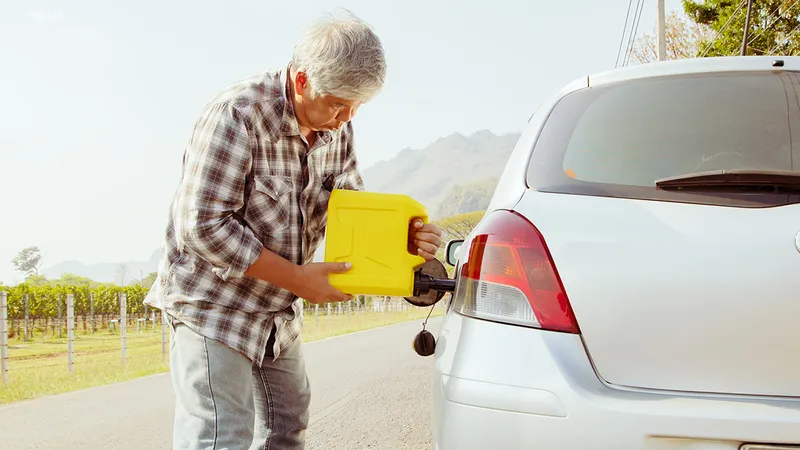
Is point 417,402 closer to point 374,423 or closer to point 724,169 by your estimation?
point 374,423

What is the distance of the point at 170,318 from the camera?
247 centimetres

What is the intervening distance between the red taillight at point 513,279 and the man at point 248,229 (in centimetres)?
50

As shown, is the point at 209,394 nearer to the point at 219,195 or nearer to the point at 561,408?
the point at 219,195

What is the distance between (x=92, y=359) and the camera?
32.2m

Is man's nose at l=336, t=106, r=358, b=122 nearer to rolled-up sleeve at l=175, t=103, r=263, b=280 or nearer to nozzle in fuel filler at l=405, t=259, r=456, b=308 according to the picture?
rolled-up sleeve at l=175, t=103, r=263, b=280

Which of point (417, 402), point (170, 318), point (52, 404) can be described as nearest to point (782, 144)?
point (170, 318)

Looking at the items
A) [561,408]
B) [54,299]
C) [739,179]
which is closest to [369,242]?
[561,408]

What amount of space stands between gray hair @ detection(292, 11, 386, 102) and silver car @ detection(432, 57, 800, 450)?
0.58m

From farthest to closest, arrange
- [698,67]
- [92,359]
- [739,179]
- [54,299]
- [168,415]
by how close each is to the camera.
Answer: [54,299] → [92,359] → [168,415] → [698,67] → [739,179]

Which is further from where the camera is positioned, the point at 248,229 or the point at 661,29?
the point at 661,29

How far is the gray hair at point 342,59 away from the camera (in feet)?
7.43

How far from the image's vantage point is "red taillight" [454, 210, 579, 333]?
1.75 metres

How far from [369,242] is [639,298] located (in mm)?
919

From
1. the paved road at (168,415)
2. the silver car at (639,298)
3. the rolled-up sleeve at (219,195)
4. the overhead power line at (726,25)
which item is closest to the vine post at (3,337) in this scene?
the paved road at (168,415)
